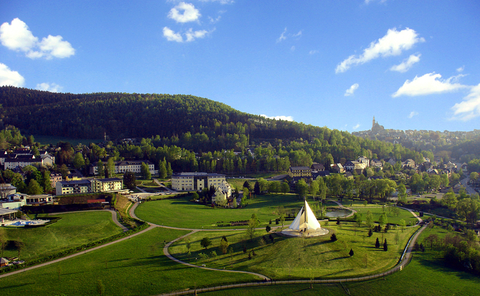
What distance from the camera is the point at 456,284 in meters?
33.4

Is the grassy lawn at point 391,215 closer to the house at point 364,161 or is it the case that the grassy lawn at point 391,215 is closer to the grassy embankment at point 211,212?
the grassy embankment at point 211,212

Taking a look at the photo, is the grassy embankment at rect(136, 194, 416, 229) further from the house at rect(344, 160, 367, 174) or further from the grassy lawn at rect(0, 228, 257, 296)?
the house at rect(344, 160, 367, 174)

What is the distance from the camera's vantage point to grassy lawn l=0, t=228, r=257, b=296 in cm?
2947

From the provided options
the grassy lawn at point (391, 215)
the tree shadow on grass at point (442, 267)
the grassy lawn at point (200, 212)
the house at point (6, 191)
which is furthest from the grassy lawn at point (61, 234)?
the grassy lawn at point (391, 215)

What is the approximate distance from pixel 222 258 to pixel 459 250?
99.0 ft

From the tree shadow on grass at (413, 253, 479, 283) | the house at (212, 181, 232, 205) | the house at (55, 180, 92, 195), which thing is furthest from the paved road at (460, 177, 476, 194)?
the house at (55, 180, 92, 195)

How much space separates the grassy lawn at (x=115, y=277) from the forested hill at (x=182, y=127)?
105239 millimetres

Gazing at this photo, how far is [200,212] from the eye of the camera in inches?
2500

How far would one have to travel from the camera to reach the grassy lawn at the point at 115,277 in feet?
96.7

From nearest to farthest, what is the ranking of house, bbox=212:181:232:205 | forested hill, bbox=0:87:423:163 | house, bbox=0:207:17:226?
house, bbox=0:207:17:226, house, bbox=212:181:232:205, forested hill, bbox=0:87:423:163

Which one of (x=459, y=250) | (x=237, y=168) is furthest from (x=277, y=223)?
(x=237, y=168)

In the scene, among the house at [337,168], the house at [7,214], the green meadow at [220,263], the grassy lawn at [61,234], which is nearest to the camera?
the green meadow at [220,263]

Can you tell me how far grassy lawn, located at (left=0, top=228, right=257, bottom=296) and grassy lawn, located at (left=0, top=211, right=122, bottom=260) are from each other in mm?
5119

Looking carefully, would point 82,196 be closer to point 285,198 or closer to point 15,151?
point 285,198
